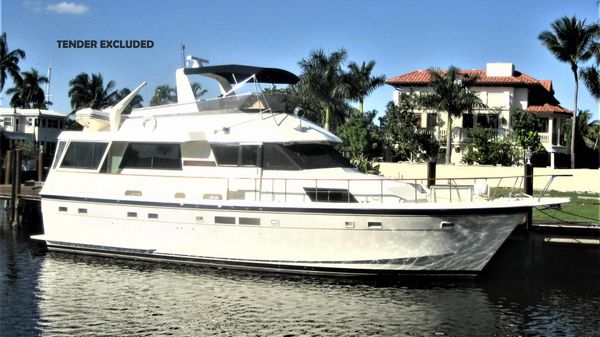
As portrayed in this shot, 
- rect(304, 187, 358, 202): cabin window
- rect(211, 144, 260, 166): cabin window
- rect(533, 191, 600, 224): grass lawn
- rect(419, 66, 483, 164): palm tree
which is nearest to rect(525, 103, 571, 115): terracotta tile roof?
rect(419, 66, 483, 164): palm tree

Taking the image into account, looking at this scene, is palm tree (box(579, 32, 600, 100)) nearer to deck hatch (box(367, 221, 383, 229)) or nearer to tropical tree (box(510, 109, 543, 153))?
tropical tree (box(510, 109, 543, 153))

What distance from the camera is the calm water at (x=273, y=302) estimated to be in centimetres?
1297

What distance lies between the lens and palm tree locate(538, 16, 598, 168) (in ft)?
165

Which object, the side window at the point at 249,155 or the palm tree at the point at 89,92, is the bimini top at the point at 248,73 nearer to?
the side window at the point at 249,155

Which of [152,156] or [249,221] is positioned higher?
[152,156]

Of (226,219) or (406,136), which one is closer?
(226,219)

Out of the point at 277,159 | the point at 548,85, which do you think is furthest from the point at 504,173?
the point at 277,159

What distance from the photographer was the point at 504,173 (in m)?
41.6

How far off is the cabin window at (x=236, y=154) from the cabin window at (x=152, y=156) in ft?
4.17

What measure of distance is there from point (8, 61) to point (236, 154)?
60.0m

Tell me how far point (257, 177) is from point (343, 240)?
3.07 m

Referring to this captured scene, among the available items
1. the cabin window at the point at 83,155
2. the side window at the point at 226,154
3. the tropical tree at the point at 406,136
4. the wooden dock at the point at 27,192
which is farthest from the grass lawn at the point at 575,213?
the wooden dock at the point at 27,192

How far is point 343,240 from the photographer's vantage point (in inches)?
643

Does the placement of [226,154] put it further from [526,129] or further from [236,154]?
[526,129]
